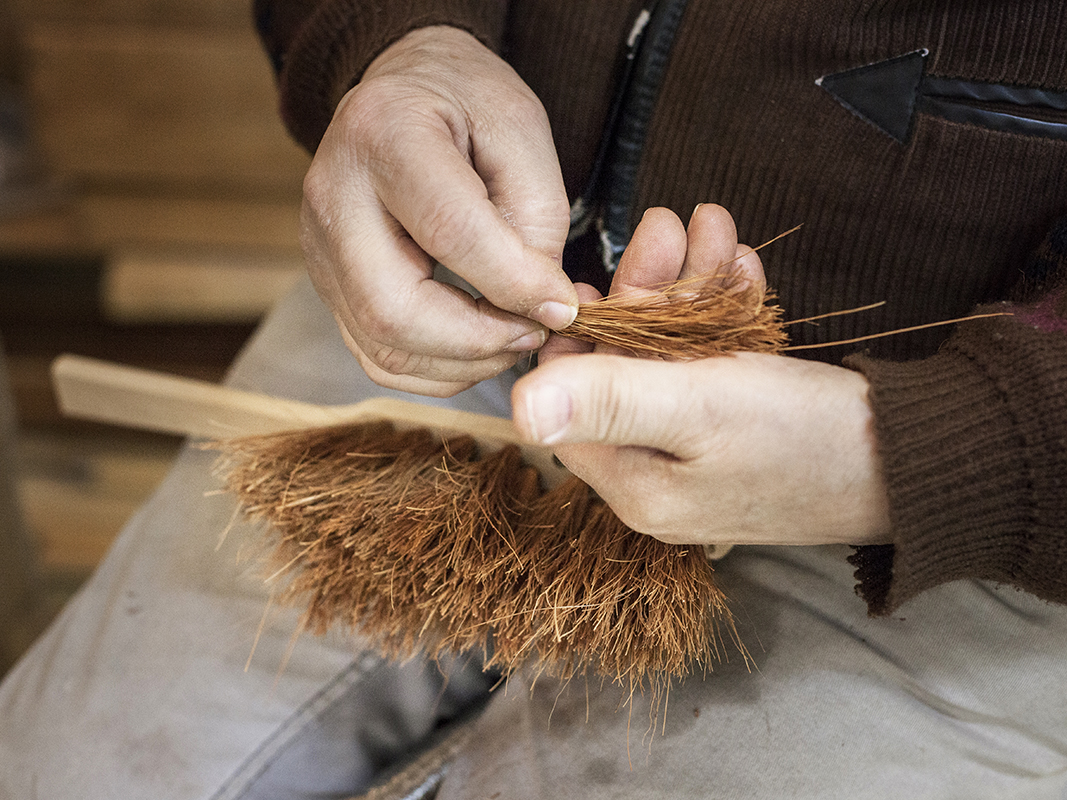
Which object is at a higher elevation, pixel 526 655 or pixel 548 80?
pixel 548 80

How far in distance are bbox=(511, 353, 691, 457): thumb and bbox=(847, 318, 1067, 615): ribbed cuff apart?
11 cm

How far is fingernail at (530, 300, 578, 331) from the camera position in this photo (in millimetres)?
438

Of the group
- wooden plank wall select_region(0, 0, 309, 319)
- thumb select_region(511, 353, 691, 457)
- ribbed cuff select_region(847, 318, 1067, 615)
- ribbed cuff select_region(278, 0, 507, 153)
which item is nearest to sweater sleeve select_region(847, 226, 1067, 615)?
ribbed cuff select_region(847, 318, 1067, 615)

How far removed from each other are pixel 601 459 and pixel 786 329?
0.54 ft

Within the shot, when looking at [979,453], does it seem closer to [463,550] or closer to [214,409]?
[463,550]

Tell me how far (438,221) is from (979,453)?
0.29 metres

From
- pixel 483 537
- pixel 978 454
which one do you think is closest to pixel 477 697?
pixel 483 537

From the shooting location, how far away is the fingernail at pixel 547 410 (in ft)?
1.19

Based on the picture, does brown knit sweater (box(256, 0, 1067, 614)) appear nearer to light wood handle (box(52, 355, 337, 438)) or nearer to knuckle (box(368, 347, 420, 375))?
knuckle (box(368, 347, 420, 375))

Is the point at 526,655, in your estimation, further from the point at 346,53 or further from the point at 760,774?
the point at 346,53

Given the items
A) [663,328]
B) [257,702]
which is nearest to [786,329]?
[663,328]

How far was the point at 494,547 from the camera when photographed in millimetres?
507

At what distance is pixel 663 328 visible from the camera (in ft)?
1.42

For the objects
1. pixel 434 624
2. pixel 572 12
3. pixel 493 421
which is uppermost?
pixel 572 12
